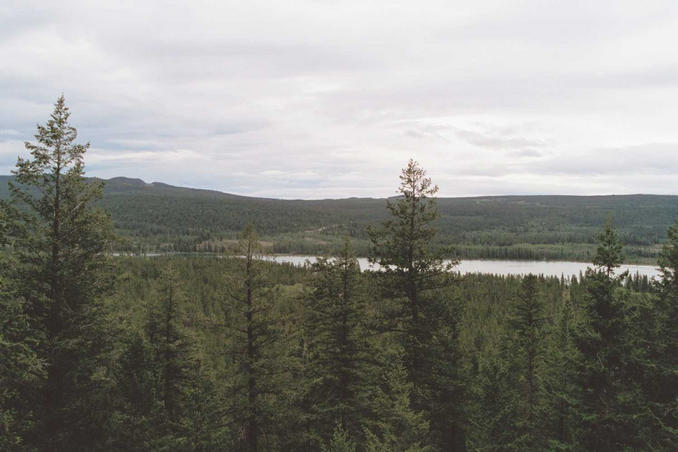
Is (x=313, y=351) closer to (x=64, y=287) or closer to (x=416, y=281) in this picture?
(x=416, y=281)

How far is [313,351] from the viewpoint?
1645 cm

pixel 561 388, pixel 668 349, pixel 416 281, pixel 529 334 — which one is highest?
pixel 416 281

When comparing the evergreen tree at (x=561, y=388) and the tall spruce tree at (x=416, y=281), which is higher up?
the tall spruce tree at (x=416, y=281)

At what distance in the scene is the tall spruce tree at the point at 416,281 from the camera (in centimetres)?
1534

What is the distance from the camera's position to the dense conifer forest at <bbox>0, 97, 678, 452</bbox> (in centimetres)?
1216

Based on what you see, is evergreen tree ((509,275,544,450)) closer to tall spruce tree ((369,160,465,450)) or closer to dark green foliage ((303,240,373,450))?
tall spruce tree ((369,160,465,450))

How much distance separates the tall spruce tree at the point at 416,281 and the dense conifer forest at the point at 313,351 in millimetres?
61

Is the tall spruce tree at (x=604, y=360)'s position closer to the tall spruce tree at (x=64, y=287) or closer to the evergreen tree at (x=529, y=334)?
the evergreen tree at (x=529, y=334)

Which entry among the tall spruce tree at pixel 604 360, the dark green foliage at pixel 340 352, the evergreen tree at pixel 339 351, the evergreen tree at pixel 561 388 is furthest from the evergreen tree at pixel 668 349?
the evergreen tree at pixel 339 351

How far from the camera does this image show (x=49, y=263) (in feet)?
40.6

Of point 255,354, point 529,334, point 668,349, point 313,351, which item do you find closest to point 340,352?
point 313,351

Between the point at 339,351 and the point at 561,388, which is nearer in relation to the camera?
the point at 339,351

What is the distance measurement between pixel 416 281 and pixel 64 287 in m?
11.7

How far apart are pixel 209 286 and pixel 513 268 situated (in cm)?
13674
